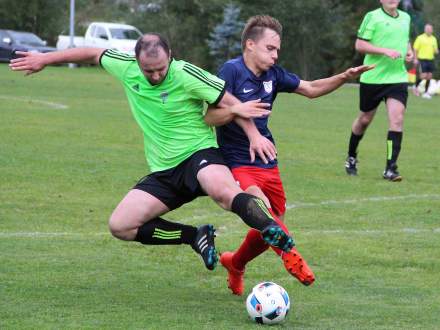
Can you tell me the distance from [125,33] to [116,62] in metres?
39.3

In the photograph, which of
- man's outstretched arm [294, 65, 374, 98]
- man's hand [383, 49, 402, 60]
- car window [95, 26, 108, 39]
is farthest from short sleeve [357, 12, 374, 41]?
car window [95, 26, 108, 39]

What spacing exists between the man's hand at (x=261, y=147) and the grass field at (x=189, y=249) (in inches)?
35.5

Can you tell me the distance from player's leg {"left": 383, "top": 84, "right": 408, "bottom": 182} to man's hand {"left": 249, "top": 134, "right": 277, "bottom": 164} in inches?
236

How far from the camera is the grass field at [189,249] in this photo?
5.87m

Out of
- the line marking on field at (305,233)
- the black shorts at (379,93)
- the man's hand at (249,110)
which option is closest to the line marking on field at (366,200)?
the line marking on field at (305,233)

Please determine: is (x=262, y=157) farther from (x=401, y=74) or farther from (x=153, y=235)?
(x=401, y=74)

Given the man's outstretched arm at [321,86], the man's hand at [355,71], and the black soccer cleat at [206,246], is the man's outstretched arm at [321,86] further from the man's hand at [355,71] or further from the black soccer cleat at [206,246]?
the black soccer cleat at [206,246]

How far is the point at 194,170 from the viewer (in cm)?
622

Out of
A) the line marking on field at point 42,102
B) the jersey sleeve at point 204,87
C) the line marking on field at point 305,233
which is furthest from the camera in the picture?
the line marking on field at point 42,102

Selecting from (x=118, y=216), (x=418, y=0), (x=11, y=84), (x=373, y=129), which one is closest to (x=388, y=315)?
(x=118, y=216)

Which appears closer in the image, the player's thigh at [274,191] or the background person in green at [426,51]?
the player's thigh at [274,191]

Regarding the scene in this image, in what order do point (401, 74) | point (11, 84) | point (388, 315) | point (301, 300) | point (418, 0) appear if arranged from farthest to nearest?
point (418, 0), point (11, 84), point (401, 74), point (301, 300), point (388, 315)

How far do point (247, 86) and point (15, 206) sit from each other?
3.65 m

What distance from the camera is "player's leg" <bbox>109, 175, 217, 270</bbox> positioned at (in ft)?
20.7
